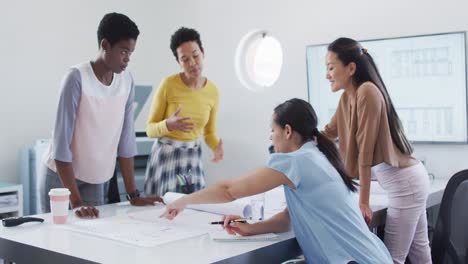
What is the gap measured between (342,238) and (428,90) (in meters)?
2.08

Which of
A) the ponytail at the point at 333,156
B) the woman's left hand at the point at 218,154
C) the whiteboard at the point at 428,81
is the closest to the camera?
the ponytail at the point at 333,156

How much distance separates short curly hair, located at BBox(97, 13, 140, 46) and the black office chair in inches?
53.0

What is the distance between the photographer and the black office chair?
81.6 inches

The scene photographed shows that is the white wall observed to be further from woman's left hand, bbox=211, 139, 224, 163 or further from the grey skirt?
the grey skirt

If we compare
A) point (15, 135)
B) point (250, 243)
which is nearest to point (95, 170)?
point (250, 243)

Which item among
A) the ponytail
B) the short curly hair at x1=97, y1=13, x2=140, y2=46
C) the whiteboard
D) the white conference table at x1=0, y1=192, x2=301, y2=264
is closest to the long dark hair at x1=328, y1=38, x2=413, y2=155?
the ponytail

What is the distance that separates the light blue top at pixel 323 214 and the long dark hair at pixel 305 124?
0.07 metres

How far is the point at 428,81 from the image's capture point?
11.5ft

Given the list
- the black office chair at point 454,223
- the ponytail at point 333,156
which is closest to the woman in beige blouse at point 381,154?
the black office chair at point 454,223

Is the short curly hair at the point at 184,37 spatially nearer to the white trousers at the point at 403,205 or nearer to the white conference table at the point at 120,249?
the white trousers at the point at 403,205

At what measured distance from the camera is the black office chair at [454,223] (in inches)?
81.6

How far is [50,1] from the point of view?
4.27 metres

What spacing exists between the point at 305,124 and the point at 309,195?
254mm

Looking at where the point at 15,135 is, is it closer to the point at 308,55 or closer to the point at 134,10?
the point at 134,10
